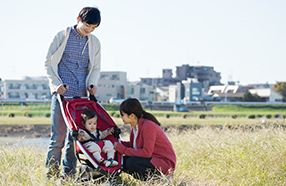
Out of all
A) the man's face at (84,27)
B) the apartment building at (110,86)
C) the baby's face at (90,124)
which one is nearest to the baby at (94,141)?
the baby's face at (90,124)

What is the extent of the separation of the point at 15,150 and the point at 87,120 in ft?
6.12

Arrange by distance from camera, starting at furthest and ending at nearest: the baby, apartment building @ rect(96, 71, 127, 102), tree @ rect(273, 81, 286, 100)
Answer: tree @ rect(273, 81, 286, 100) < apartment building @ rect(96, 71, 127, 102) < the baby

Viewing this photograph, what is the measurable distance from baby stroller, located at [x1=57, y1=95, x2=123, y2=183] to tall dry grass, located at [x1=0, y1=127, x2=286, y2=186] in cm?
22

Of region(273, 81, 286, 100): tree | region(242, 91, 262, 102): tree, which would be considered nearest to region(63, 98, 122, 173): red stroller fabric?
region(242, 91, 262, 102): tree

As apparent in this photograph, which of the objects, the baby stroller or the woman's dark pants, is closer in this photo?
the baby stroller

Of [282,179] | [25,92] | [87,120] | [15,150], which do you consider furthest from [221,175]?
[25,92]

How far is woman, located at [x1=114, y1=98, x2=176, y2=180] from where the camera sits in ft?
14.2

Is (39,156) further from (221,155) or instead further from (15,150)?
(221,155)

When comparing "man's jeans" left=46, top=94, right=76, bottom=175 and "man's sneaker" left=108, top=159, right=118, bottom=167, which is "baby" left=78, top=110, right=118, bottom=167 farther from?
"man's jeans" left=46, top=94, right=76, bottom=175

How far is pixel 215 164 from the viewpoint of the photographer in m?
5.78

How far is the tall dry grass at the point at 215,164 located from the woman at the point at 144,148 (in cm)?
15

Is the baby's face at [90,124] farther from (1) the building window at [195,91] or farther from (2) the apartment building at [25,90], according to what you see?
(1) the building window at [195,91]

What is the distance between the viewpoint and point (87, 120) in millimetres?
4277

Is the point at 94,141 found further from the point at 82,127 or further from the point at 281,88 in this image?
the point at 281,88
